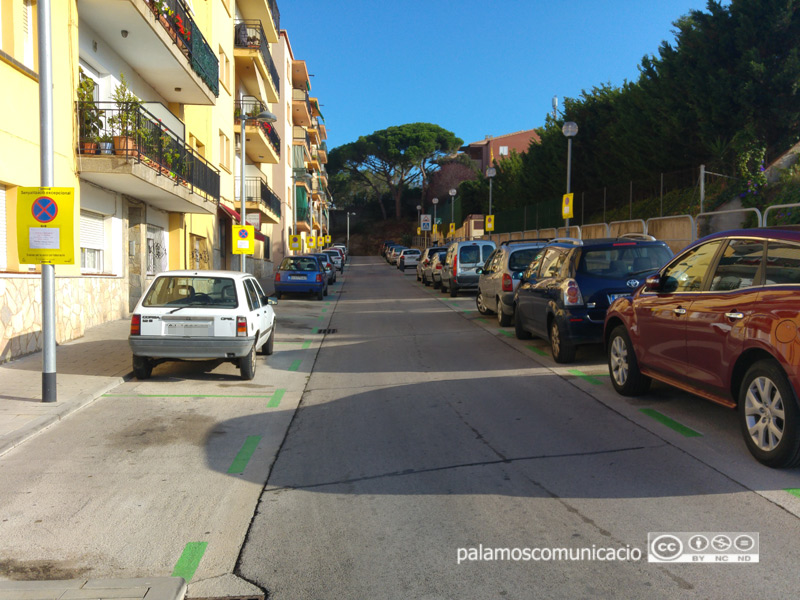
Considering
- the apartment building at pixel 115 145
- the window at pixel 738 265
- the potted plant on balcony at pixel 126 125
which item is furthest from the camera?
the potted plant on balcony at pixel 126 125

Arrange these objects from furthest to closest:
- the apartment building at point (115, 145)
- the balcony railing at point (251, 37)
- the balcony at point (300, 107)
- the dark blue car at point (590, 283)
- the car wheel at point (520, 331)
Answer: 1. the balcony at point (300, 107)
2. the balcony railing at point (251, 37)
3. the car wheel at point (520, 331)
4. the apartment building at point (115, 145)
5. the dark blue car at point (590, 283)

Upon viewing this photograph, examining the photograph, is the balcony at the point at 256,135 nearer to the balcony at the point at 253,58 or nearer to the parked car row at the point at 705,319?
the balcony at the point at 253,58

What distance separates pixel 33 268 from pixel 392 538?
9918mm

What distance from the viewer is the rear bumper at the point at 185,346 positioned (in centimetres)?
887

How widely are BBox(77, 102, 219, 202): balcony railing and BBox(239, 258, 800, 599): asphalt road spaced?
317 inches

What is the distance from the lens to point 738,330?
5.35 meters

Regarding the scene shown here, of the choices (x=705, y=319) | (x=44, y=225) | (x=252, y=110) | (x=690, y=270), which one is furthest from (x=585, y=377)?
(x=252, y=110)

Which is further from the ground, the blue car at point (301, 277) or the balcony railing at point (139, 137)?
the balcony railing at point (139, 137)

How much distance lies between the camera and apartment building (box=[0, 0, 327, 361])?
10984mm

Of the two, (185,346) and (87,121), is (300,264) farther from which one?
(185,346)

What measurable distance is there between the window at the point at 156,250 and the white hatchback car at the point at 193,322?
10.4 metres

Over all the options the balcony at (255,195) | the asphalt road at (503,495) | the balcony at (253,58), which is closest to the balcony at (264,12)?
the balcony at (253,58)

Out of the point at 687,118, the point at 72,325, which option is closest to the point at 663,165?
the point at 687,118

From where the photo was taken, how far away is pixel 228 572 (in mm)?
3711
